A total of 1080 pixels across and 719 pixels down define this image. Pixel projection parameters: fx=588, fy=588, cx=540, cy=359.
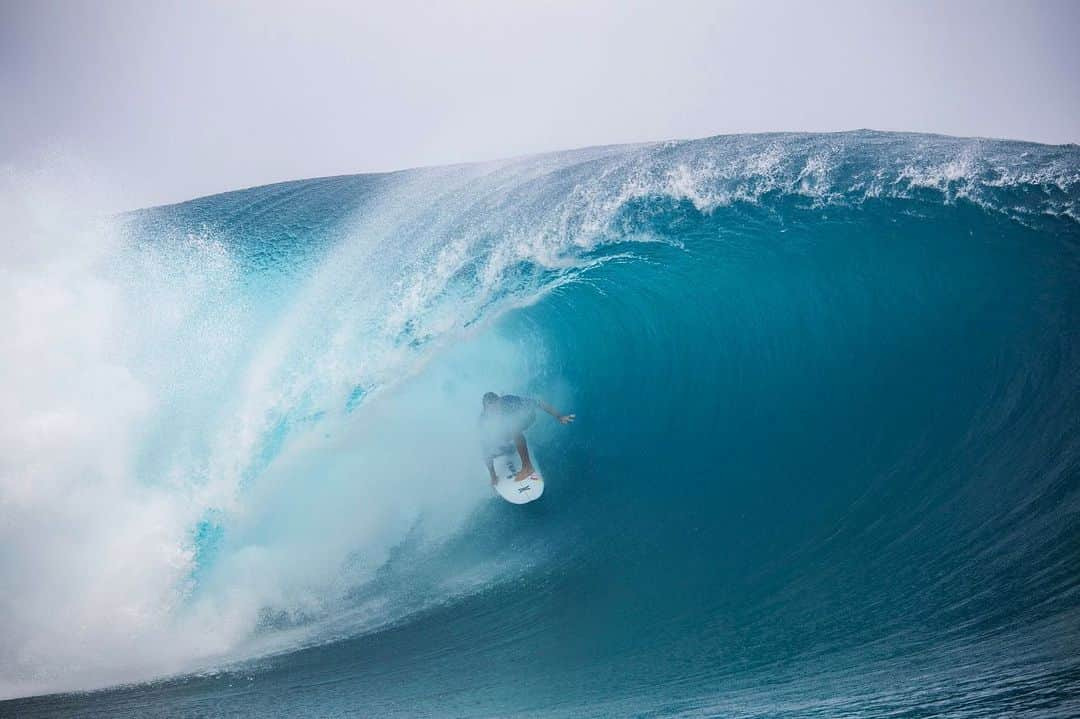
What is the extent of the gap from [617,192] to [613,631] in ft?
17.2

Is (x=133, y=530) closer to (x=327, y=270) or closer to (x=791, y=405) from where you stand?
(x=327, y=270)

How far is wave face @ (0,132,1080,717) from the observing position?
3.95 meters

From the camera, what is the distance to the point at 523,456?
5379mm

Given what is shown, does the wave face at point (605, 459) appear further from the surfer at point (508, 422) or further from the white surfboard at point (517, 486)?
the surfer at point (508, 422)

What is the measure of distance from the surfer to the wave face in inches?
17.2

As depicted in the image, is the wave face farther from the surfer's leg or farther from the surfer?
the surfer

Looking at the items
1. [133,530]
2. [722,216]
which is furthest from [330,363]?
[722,216]

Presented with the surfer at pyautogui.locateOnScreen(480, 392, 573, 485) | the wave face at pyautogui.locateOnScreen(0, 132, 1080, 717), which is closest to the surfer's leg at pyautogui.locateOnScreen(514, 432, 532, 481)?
the surfer at pyautogui.locateOnScreen(480, 392, 573, 485)

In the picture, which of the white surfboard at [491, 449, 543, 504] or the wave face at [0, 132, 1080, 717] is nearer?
the wave face at [0, 132, 1080, 717]

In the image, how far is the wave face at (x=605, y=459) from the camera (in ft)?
13.0

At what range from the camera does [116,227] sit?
9641 millimetres

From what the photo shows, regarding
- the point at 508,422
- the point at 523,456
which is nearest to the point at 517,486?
the point at 523,456

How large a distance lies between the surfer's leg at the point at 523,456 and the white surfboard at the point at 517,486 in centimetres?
4

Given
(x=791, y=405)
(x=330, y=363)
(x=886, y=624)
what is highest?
→ (x=330, y=363)
